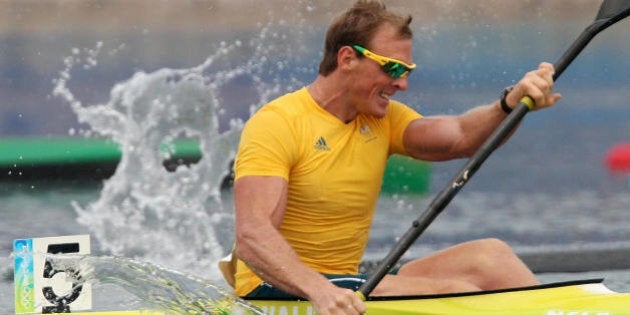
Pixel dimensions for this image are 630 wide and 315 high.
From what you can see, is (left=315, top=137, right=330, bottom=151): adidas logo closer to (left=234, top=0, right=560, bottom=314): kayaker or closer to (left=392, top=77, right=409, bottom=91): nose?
(left=234, top=0, right=560, bottom=314): kayaker

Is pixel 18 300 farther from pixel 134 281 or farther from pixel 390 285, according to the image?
pixel 390 285

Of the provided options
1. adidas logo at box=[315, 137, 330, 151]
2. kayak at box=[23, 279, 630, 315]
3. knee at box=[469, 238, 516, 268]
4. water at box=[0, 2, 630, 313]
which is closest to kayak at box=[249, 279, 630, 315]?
kayak at box=[23, 279, 630, 315]

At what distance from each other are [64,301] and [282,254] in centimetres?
72

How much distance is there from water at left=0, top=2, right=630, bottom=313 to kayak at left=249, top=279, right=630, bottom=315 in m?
2.63

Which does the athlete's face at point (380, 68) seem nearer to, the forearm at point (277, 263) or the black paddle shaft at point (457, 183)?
the black paddle shaft at point (457, 183)

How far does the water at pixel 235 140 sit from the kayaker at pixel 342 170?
249 cm

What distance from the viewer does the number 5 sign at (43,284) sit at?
3375mm

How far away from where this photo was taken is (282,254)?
2930mm

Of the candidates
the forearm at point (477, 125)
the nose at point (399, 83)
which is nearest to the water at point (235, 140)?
the forearm at point (477, 125)

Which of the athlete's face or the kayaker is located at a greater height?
the athlete's face

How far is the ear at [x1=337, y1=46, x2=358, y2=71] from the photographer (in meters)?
3.13

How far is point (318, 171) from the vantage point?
10.2 feet

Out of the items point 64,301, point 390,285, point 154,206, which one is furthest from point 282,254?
point 154,206

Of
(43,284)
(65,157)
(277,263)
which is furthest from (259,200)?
(65,157)
